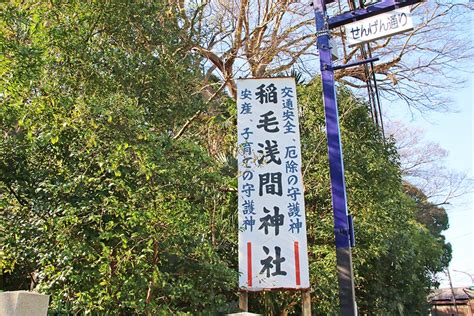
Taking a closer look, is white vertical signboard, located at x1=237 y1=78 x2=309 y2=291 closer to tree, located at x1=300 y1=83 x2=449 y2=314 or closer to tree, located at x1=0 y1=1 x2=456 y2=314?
tree, located at x1=0 y1=1 x2=456 y2=314

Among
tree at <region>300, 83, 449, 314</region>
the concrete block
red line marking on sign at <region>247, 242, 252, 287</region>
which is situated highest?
tree at <region>300, 83, 449, 314</region>

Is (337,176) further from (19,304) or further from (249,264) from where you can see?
(19,304)

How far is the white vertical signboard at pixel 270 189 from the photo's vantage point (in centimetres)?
514

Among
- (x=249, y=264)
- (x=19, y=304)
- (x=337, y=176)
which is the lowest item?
(x=19, y=304)

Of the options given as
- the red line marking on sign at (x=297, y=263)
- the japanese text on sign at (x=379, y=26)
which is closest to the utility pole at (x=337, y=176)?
the japanese text on sign at (x=379, y=26)

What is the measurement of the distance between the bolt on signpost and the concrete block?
292 cm

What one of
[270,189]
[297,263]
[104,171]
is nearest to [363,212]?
[270,189]

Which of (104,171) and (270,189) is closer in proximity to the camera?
(104,171)

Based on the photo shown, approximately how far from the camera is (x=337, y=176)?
4.62 meters

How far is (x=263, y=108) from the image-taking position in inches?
242

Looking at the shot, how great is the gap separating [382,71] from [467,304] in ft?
70.8

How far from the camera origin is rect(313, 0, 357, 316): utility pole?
4.22 meters

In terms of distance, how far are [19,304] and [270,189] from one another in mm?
3658

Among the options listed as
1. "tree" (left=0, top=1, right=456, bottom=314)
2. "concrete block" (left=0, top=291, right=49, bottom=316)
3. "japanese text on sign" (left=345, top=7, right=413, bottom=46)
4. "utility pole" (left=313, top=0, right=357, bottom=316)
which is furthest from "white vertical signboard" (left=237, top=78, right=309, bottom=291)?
"concrete block" (left=0, top=291, right=49, bottom=316)
